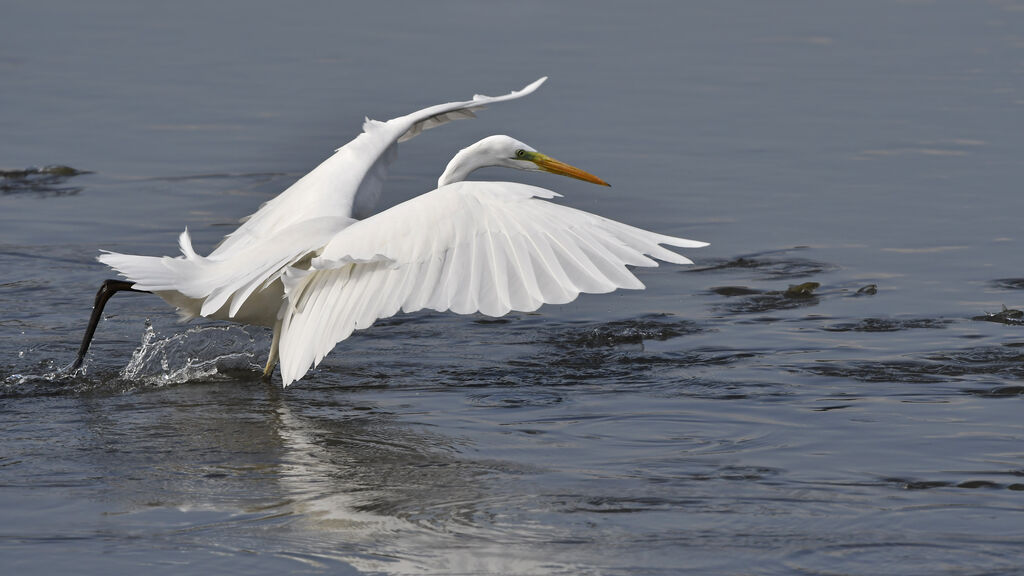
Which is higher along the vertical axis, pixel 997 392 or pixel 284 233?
pixel 284 233

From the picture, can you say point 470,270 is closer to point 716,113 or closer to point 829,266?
point 829,266

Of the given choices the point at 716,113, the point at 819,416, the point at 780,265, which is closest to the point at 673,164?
the point at 716,113

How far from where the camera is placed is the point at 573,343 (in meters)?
8.20

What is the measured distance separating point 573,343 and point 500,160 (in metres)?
1.43

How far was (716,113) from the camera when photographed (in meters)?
14.1

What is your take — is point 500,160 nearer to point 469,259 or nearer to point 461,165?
point 461,165

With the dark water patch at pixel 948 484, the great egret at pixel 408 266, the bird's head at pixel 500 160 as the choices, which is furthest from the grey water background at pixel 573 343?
the bird's head at pixel 500 160

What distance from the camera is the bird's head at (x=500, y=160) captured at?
876 cm

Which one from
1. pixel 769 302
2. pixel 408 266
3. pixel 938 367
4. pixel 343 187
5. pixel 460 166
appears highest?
pixel 460 166

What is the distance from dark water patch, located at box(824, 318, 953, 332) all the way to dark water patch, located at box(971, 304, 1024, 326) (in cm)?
20

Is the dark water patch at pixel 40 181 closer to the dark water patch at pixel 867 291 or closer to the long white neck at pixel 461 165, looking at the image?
the long white neck at pixel 461 165

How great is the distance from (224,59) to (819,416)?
39.4ft

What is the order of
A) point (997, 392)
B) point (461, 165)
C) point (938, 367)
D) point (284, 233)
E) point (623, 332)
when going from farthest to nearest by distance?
1. point (461, 165)
2. point (623, 332)
3. point (284, 233)
4. point (938, 367)
5. point (997, 392)

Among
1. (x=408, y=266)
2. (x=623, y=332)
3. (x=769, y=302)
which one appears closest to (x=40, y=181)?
(x=623, y=332)
